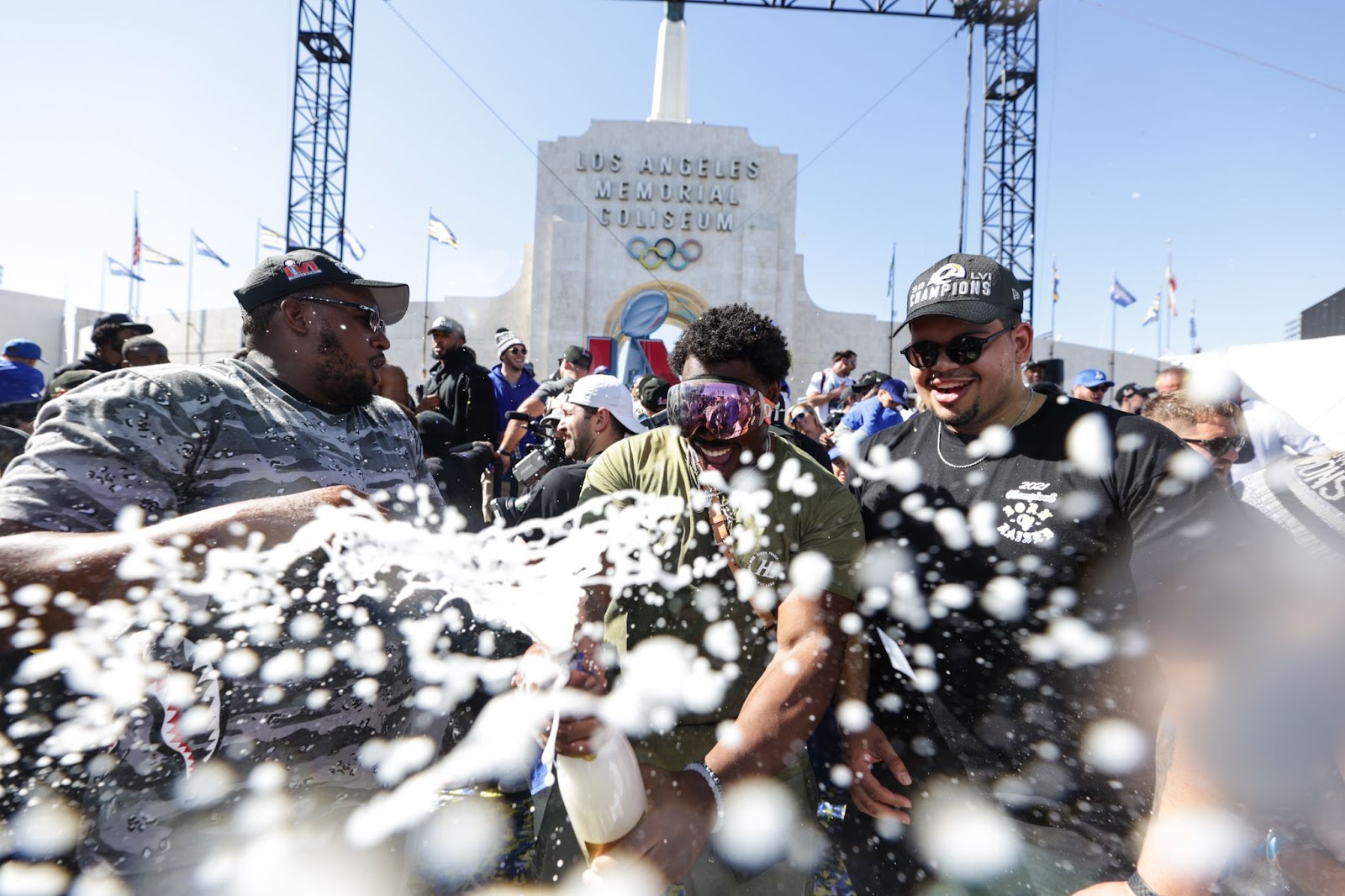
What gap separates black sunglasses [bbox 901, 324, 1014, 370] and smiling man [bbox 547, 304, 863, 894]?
42cm

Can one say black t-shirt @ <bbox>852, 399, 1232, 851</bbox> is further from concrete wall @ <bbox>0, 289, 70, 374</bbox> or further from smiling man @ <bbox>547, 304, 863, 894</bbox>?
concrete wall @ <bbox>0, 289, 70, 374</bbox>

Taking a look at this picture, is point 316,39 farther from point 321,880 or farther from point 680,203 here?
point 321,880

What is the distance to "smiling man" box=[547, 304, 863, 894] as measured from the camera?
1.75 metres

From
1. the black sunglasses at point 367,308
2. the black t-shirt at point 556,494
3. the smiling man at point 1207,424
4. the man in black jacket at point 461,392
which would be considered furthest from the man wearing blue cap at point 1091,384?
the black sunglasses at point 367,308

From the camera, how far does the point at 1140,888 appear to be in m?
1.37

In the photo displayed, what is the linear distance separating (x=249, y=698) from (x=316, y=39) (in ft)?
65.7

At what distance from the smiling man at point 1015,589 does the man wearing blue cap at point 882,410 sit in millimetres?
4186

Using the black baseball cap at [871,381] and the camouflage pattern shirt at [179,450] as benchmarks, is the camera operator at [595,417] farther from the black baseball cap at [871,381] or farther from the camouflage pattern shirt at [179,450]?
the black baseball cap at [871,381]

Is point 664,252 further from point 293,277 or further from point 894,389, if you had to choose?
point 293,277

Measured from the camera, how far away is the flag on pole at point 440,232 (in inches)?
883

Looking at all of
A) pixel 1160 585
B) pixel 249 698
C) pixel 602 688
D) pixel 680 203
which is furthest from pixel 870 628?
pixel 680 203

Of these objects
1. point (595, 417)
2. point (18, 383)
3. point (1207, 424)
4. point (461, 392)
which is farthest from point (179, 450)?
point (461, 392)

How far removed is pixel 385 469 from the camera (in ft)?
6.50

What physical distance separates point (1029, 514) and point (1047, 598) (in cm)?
21
